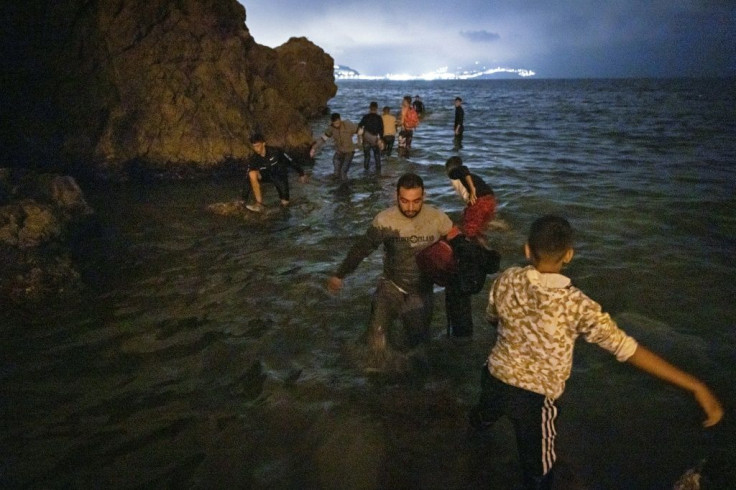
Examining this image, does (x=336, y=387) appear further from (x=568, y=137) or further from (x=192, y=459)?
(x=568, y=137)

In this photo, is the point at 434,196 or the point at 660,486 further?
the point at 434,196

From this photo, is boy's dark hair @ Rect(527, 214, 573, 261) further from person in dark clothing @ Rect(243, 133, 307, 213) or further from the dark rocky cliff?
the dark rocky cliff

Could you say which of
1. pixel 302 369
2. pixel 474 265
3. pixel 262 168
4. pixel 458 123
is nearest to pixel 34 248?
pixel 262 168

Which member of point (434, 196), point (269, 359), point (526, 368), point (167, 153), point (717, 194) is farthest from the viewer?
point (167, 153)

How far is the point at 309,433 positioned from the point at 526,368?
6.57 feet

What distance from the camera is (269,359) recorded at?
15.6 ft

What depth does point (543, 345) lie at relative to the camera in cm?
252

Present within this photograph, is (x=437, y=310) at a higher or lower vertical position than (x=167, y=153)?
lower

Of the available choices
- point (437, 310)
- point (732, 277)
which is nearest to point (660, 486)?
point (437, 310)

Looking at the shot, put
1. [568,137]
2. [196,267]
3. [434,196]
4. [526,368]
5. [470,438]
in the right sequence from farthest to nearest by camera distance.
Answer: [568,137], [434,196], [196,267], [470,438], [526,368]

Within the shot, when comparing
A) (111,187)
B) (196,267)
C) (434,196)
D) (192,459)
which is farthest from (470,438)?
(111,187)

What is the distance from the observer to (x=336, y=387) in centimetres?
428

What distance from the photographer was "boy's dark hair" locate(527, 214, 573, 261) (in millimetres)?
2336

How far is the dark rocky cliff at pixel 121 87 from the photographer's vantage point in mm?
12820
